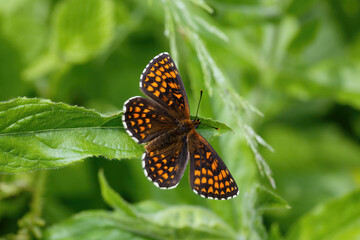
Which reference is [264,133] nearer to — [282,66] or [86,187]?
[282,66]

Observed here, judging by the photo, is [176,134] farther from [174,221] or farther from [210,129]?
[174,221]

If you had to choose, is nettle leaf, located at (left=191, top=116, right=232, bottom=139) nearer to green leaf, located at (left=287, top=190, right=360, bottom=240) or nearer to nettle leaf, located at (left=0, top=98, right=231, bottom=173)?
nettle leaf, located at (left=0, top=98, right=231, bottom=173)

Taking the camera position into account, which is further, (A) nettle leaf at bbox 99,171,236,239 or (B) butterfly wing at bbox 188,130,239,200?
(A) nettle leaf at bbox 99,171,236,239

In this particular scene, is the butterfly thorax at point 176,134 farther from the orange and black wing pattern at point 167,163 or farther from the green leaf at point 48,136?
the green leaf at point 48,136

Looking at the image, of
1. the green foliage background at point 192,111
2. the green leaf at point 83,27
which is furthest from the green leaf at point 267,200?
the green leaf at point 83,27

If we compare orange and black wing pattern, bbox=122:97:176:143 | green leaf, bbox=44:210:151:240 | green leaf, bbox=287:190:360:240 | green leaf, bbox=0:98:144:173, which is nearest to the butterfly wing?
orange and black wing pattern, bbox=122:97:176:143

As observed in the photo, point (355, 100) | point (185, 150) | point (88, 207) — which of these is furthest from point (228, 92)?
point (88, 207)
